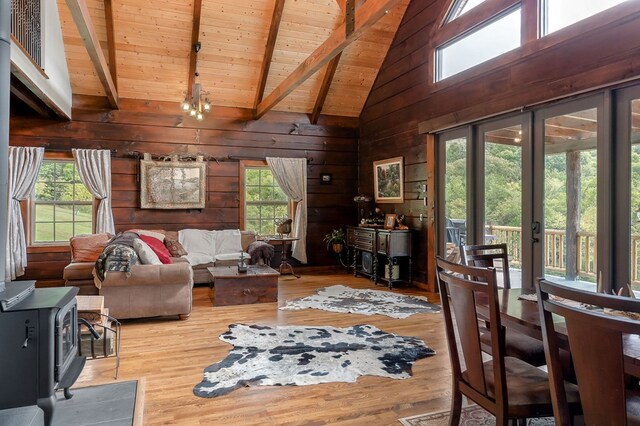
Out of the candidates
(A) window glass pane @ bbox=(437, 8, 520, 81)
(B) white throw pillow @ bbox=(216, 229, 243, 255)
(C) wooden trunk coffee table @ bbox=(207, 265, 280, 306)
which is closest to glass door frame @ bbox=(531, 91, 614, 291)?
(A) window glass pane @ bbox=(437, 8, 520, 81)

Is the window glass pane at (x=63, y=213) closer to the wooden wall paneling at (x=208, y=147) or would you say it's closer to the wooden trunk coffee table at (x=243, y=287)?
the wooden wall paneling at (x=208, y=147)

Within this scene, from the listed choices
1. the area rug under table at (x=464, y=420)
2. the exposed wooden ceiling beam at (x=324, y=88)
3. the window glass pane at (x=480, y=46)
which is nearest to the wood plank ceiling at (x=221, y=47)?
the exposed wooden ceiling beam at (x=324, y=88)

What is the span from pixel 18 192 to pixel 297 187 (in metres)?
4.13

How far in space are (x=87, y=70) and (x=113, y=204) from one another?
2000mm

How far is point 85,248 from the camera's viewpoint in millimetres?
4852

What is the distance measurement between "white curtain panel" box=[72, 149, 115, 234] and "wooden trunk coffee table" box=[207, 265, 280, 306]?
2.33 meters

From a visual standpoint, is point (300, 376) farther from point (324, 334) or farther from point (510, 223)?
point (510, 223)

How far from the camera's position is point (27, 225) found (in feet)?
19.6

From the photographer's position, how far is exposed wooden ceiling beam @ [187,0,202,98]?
535 cm

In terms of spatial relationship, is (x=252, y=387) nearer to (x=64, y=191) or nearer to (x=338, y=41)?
(x=338, y=41)

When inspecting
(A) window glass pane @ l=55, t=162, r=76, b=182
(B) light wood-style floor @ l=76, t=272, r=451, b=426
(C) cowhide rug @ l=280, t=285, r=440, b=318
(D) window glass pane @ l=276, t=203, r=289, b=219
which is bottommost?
(B) light wood-style floor @ l=76, t=272, r=451, b=426

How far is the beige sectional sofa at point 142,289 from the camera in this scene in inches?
160

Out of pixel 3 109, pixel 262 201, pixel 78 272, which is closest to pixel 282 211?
pixel 262 201

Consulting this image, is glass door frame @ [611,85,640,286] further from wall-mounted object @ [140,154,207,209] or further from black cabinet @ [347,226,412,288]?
wall-mounted object @ [140,154,207,209]
